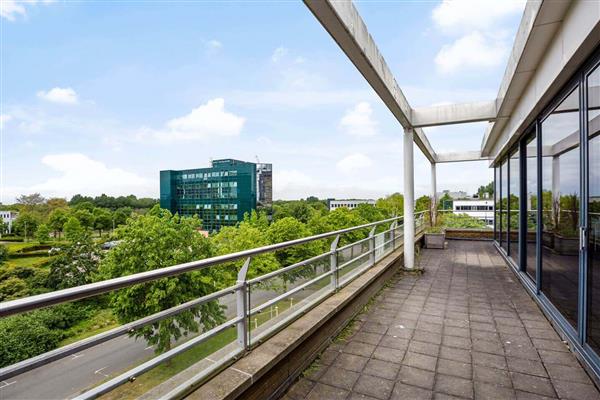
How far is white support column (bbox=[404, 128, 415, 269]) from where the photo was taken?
6359 mm

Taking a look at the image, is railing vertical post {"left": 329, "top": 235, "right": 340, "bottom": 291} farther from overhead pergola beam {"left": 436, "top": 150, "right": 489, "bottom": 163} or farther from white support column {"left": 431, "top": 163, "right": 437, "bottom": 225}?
overhead pergola beam {"left": 436, "top": 150, "right": 489, "bottom": 163}

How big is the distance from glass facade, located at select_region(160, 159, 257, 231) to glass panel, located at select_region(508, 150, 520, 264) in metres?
62.1

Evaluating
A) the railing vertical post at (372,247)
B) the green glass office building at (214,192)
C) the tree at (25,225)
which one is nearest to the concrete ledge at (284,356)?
the railing vertical post at (372,247)

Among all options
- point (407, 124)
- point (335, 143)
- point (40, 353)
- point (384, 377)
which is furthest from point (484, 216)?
point (335, 143)

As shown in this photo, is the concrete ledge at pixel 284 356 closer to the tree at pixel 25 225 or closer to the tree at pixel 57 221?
the tree at pixel 57 221

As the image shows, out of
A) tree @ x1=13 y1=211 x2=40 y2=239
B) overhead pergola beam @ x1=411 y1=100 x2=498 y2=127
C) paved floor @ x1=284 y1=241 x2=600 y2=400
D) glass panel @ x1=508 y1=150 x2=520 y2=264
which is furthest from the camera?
tree @ x1=13 y1=211 x2=40 y2=239

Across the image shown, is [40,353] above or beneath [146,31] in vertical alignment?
beneath

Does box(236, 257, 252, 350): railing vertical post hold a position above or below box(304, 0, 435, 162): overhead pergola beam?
below

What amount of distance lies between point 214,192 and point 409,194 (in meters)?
68.8

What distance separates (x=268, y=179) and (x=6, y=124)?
5462 cm

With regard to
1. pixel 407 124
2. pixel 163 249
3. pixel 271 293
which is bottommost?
pixel 163 249

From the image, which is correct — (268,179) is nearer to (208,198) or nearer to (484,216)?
(208,198)

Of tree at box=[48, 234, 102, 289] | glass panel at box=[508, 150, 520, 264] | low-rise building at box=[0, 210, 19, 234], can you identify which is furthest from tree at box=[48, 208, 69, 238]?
glass panel at box=[508, 150, 520, 264]

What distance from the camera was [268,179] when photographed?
291 ft
